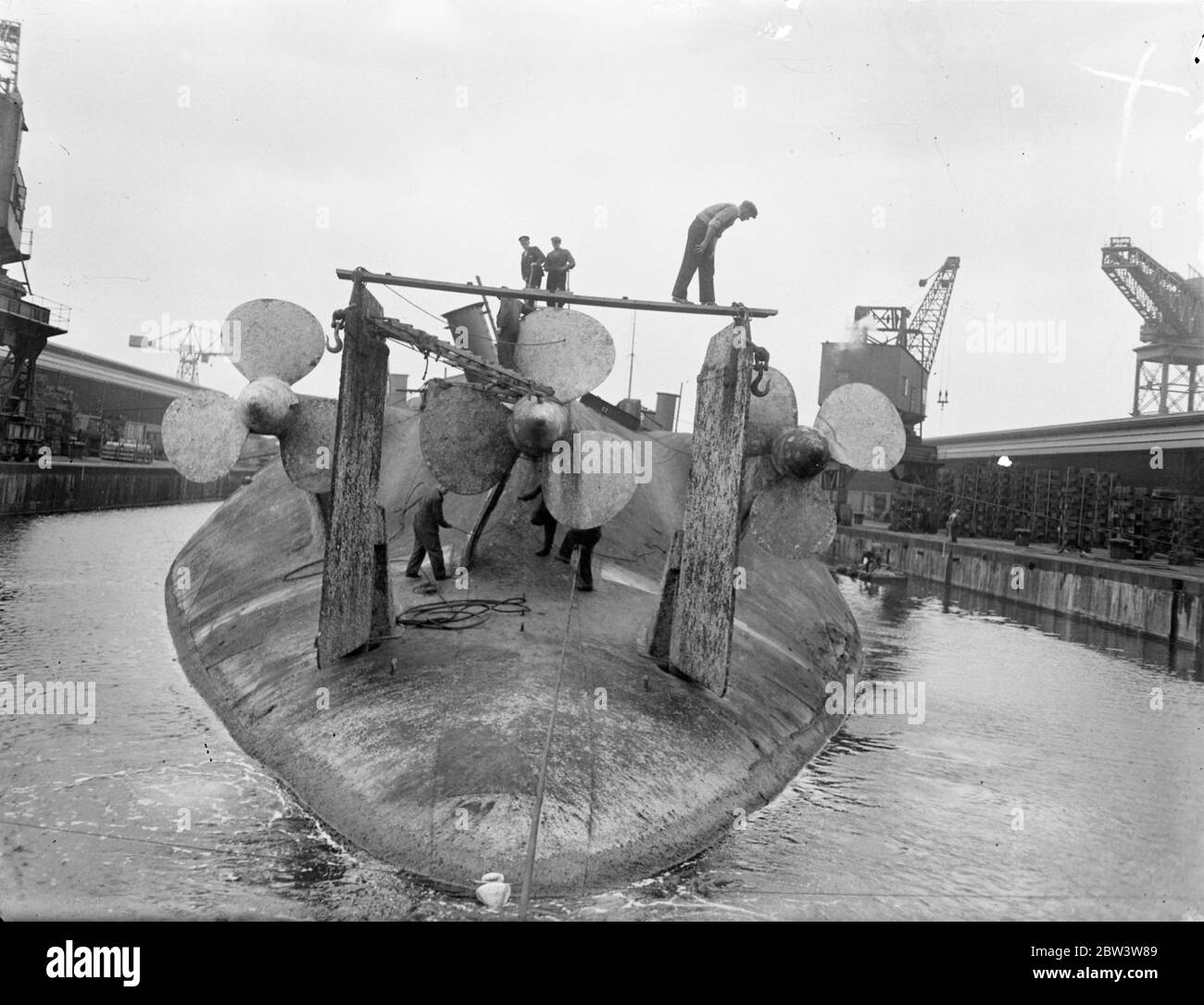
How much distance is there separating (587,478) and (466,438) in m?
1.37

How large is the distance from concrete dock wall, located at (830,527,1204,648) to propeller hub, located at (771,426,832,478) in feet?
56.9

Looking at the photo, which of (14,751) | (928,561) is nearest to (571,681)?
(14,751)

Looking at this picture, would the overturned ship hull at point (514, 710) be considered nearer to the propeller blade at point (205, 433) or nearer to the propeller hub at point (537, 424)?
the propeller hub at point (537, 424)

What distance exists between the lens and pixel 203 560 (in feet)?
65.8

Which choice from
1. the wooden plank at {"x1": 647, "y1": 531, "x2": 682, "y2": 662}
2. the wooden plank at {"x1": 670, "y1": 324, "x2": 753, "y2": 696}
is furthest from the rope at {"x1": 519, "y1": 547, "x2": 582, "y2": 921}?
the wooden plank at {"x1": 670, "y1": 324, "x2": 753, "y2": 696}

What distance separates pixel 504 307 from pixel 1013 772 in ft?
30.5

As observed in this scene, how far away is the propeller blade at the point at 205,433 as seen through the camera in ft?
36.4

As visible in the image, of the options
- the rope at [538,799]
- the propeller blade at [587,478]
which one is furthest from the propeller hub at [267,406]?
the rope at [538,799]

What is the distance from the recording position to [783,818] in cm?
1002

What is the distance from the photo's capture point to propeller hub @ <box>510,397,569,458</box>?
33.6ft
